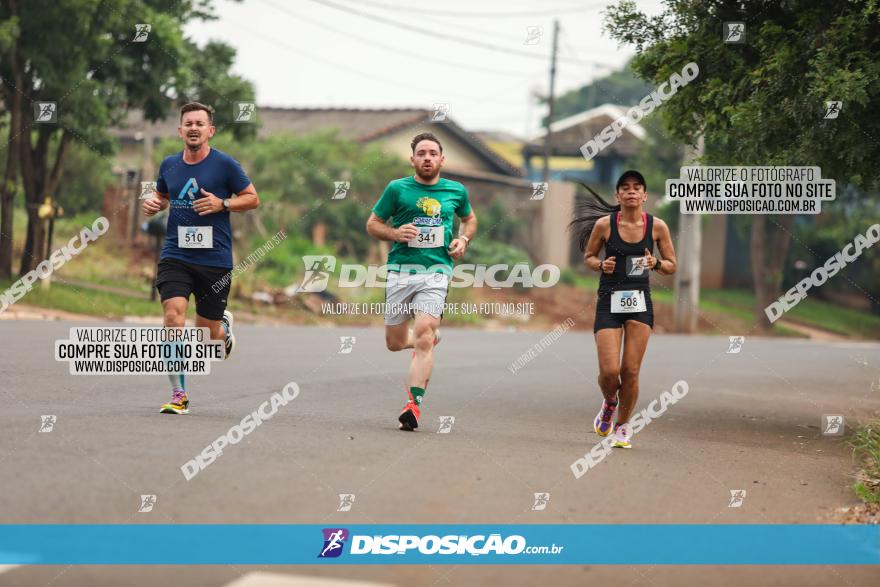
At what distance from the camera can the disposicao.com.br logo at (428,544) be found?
6035 mm

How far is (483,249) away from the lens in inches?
1527

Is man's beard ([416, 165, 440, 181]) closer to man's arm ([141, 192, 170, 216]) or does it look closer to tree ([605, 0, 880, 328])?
man's arm ([141, 192, 170, 216])

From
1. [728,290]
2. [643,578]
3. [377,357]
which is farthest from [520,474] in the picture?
[728,290]

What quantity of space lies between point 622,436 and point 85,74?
56.5 feet

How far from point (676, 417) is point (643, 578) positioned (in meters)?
6.97

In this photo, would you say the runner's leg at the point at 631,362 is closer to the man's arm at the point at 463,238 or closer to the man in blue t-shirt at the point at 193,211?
the man's arm at the point at 463,238

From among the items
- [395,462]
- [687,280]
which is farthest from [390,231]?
[687,280]

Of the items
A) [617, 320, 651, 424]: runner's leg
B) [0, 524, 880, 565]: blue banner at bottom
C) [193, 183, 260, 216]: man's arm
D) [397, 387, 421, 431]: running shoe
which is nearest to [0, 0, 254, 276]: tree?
[193, 183, 260, 216]: man's arm

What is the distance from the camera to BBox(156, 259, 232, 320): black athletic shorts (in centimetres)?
985

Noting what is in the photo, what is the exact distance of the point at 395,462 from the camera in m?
8.01

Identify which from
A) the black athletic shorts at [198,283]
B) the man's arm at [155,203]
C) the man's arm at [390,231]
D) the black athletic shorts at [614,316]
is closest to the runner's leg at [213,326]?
the black athletic shorts at [198,283]

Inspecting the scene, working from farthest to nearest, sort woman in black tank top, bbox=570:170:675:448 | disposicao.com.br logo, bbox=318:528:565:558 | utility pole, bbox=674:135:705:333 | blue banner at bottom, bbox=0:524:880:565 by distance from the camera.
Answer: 1. utility pole, bbox=674:135:705:333
2. woman in black tank top, bbox=570:170:675:448
3. disposicao.com.br logo, bbox=318:528:565:558
4. blue banner at bottom, bbox=0:524:880:565

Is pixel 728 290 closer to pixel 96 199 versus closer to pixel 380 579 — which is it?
pixel 96 199

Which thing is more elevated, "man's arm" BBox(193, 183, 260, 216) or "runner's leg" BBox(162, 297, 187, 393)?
"man's arm" BBox(193, 183, 260, 216)
